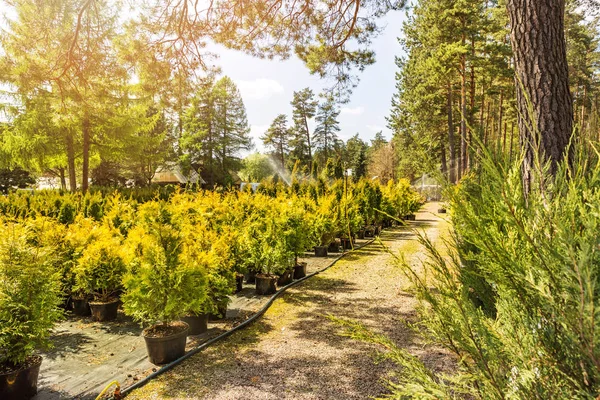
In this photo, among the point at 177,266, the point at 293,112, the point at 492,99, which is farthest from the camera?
the point at 293,112

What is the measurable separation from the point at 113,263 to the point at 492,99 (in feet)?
106

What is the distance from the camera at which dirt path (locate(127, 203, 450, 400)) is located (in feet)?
9.54

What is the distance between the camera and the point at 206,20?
6.14 m

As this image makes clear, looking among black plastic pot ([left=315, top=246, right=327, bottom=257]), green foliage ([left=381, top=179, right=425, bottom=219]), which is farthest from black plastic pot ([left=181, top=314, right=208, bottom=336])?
green foliage ([left=381, top=179, right=425, bottom=219])

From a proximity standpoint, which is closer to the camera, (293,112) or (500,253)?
(500,253)

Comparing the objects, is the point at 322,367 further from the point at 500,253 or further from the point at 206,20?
the point at 206,20

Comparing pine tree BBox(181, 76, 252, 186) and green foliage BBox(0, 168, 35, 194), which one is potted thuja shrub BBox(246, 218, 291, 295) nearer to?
pine tree BBox(181, 76, 252, 186)

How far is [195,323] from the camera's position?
4.09m

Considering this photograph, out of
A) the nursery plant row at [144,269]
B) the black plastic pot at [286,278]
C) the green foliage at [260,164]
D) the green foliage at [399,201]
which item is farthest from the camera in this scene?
the green foliage at [260,164]

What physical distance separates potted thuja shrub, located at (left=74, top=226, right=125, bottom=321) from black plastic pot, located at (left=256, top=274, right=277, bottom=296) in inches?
78.9

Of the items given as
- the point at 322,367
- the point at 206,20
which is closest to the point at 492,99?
the point at 206,20

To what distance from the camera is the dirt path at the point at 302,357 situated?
2.91 m

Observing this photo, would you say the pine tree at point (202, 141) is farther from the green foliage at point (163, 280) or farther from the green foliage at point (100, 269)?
the green foliage at point (163, 280)

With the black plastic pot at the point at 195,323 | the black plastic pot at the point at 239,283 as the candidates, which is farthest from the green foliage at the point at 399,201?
Answer: the black plastic pot at the point at 195,323
